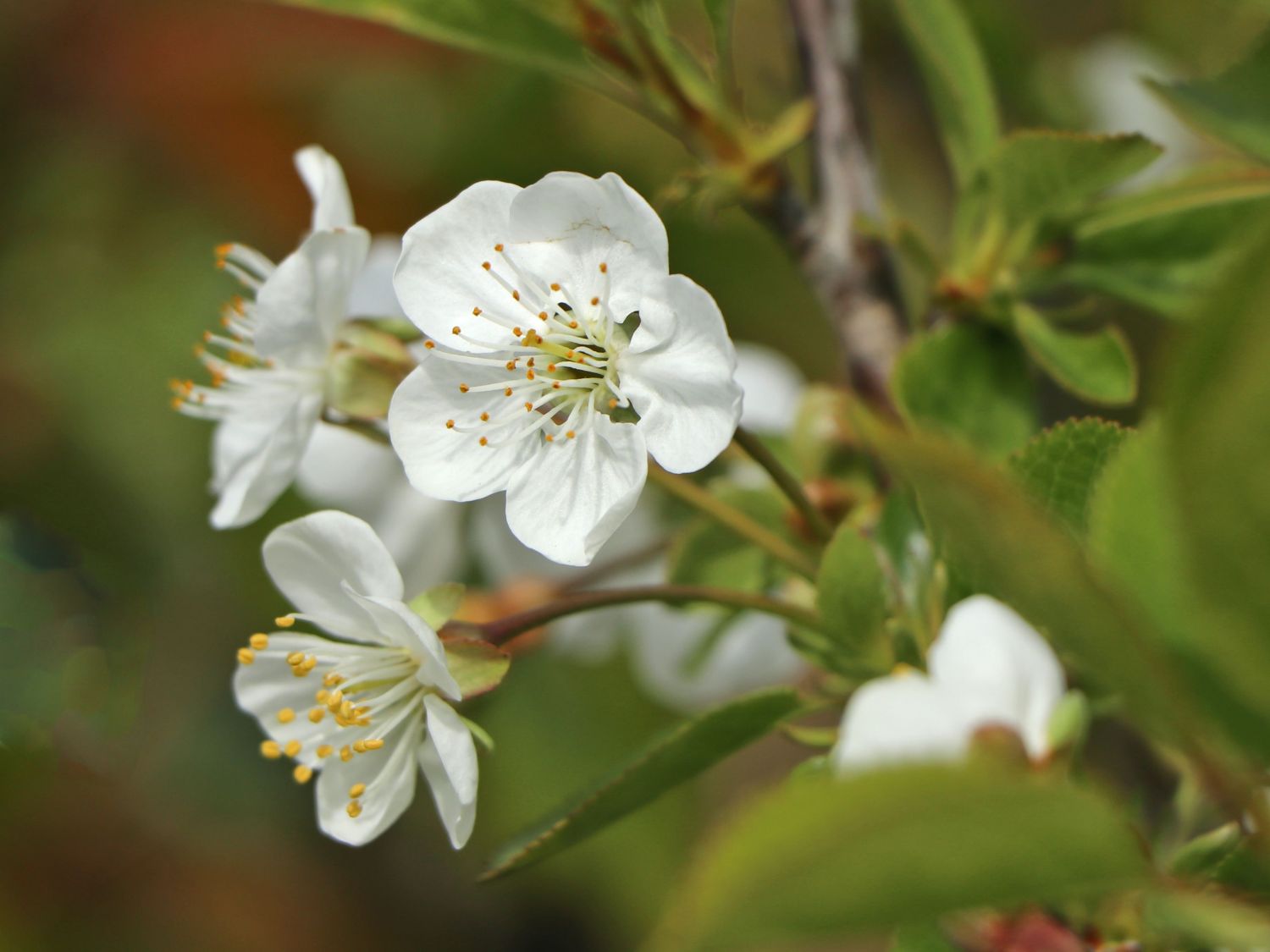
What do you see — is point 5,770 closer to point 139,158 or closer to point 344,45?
point 139,158

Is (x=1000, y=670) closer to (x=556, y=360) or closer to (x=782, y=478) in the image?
(x=782, y=478)

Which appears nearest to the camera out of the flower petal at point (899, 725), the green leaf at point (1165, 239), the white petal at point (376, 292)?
the flower petal at point (899, 725)

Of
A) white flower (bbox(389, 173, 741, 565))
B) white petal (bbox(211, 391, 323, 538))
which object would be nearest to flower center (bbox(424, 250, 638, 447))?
white flower (bbox(389, 173, 741, 565))

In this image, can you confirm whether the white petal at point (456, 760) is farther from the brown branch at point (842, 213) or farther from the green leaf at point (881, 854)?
the brown branch at point (842, 213)

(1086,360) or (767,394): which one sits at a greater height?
(1086,360)

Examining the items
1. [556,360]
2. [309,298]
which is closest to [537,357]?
[556,360]

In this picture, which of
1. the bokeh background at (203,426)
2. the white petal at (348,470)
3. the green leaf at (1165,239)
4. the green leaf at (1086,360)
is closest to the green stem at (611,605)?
the green leaf at (1086,360)
